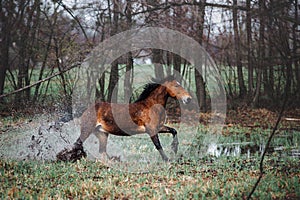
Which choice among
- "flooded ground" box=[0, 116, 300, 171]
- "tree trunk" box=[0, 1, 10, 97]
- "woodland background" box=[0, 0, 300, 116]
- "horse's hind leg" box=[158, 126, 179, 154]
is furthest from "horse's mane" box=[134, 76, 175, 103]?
"tree trunk" box=[0, 1, 10, 97]

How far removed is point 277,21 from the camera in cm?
557

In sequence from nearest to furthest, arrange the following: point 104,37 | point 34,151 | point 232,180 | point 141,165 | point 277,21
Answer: point 277,21
point 232,180
point 141,165
point 34,151
point 104,37

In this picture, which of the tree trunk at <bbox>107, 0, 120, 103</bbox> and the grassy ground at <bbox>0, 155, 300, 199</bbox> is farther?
the tree trunk at <bbox>107, 0, 120, 103</bbox>

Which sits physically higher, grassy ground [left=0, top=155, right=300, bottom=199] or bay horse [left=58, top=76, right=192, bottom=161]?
bay horse [left=58, top=76, right=192, bottom=161]

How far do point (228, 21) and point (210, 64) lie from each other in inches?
85.9

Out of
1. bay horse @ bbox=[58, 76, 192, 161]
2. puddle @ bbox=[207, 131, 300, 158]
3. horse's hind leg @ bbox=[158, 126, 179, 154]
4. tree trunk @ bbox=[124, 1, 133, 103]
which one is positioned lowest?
puddle @ bbox=[207, 131, 300, 158]

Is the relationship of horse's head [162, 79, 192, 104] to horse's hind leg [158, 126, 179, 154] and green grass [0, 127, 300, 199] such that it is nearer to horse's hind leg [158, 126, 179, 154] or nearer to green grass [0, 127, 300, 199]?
horse's hind leg [158, 126, 179, 154]

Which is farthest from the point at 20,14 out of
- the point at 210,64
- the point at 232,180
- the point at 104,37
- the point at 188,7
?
the point at 232,180

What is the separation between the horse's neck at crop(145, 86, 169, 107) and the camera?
28.8 ft

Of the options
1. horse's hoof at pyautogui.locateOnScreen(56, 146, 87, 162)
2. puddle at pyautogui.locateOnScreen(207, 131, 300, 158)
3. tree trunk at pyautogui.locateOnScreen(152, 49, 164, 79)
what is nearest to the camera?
horse's hoof at pyautogui.locateOnScreen(56, 146, 87, 162)

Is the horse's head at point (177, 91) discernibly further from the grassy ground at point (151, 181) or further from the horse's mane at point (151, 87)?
the grassy ground at point (151, 181)

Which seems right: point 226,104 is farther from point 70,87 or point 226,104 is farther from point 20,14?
point 20,14

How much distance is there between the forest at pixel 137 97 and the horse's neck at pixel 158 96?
113 cm

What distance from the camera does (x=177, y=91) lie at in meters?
8.73
